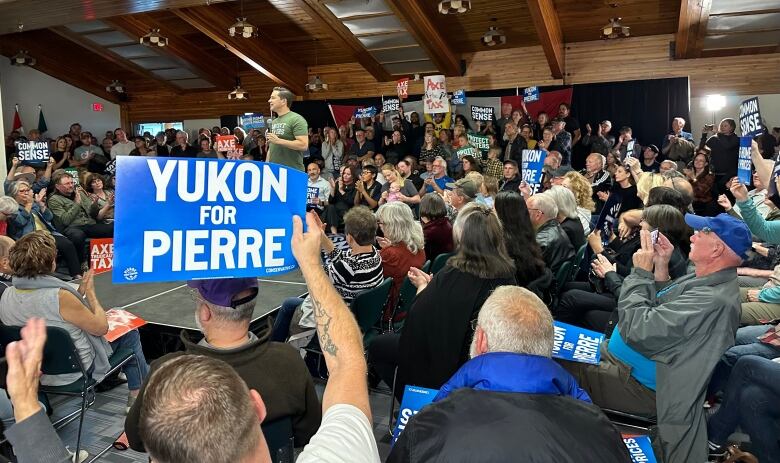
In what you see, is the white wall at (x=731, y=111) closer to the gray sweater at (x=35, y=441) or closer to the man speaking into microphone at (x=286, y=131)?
the man speaking into microphone at (x=286, y=131)

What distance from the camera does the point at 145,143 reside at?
1204 cm

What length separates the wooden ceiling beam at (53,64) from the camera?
1328 centimetres

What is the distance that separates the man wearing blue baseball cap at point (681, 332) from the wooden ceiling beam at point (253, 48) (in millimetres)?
10308

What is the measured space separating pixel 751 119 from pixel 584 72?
7745mm

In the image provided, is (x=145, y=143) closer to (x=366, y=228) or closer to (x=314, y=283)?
(x=366, y=228)

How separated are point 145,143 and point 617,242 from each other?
10.7 m

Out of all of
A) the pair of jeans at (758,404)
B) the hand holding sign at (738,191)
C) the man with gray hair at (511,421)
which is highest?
the hand holding sign at (738,191)

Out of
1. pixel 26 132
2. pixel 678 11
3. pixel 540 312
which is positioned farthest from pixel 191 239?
pixel 26 132

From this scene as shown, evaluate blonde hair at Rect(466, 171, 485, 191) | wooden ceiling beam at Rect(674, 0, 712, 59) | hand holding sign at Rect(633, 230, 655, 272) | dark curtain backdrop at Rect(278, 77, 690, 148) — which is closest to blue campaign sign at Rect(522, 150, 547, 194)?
blonde hair at Rect(466, 171, 485, 191)

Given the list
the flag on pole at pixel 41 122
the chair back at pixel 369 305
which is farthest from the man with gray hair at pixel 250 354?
the flag on pole at pixel 41 122

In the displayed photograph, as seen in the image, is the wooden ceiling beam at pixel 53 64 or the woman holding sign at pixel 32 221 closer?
the woman holding sign at pixel 32 221

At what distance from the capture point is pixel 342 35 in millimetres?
11242

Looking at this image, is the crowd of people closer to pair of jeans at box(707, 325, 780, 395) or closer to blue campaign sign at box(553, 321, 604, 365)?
pair of jeans at box(707, 325, 780, 395)

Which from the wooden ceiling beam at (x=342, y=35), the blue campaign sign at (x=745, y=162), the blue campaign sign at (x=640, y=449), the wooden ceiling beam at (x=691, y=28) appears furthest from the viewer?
the wooden ceiling beam at (x=342, y=35)
